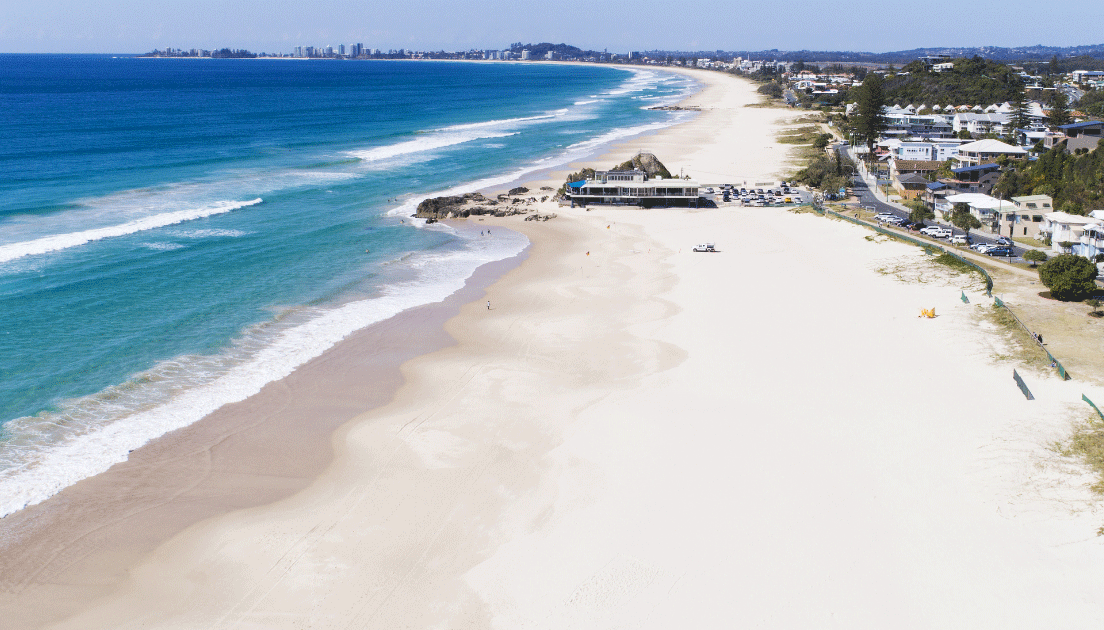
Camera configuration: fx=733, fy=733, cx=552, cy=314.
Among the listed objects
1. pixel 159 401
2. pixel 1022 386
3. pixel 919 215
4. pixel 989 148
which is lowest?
pixel 159 401

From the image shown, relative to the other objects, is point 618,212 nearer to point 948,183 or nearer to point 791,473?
point 948,183

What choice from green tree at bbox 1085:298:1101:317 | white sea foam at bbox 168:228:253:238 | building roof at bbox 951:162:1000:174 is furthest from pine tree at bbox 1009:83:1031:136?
white sea foam at bbox 168:228:253:238

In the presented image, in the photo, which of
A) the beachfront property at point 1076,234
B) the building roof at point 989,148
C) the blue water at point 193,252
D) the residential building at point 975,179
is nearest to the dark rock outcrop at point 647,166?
the blue water at point 193,252

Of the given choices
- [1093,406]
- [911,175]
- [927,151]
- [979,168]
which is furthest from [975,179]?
[1093,406]

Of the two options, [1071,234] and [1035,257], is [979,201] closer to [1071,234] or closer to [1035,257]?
[1071,234]

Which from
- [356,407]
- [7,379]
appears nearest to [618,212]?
[356,407]

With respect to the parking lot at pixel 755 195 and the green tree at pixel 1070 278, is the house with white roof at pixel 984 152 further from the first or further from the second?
the green tree at pixel 1070 278
